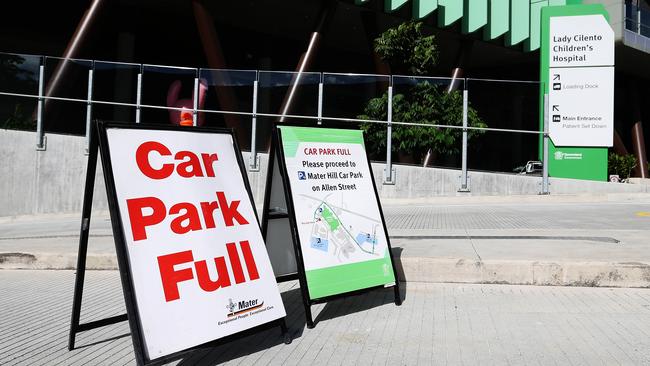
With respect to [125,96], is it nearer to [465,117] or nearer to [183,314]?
[465,117]

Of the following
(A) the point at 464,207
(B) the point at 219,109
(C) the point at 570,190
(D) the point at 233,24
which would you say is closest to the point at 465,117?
(A) the point at 464,207

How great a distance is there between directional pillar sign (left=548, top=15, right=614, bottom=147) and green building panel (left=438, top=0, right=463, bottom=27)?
16.8 feet

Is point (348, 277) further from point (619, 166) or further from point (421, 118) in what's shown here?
point (619, 166)

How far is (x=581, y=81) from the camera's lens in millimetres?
18531

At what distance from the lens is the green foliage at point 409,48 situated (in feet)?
53.0

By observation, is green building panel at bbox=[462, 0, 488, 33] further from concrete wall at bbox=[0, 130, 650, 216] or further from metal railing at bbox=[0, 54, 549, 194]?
concrete wall at bbox=[0, 130, 650, 216]

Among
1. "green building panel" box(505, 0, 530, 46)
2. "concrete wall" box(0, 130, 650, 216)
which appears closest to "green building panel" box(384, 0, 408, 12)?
"green building panel" box(505, 0, 530, 46)

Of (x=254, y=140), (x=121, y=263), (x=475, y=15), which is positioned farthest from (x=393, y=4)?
(x=121, y=263)

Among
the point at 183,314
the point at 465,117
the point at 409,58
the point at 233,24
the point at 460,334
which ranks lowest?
the point at 460,334

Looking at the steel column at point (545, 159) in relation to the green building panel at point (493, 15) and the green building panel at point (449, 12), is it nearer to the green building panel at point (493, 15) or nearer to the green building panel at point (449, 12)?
the green building panel at point (493, 15)

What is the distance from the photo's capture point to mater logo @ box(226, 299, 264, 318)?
354 centimetres

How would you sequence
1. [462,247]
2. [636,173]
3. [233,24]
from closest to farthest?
[462,247] → [233,24] → [636,173]

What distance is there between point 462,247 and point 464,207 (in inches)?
230

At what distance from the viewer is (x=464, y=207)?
12172 mm
